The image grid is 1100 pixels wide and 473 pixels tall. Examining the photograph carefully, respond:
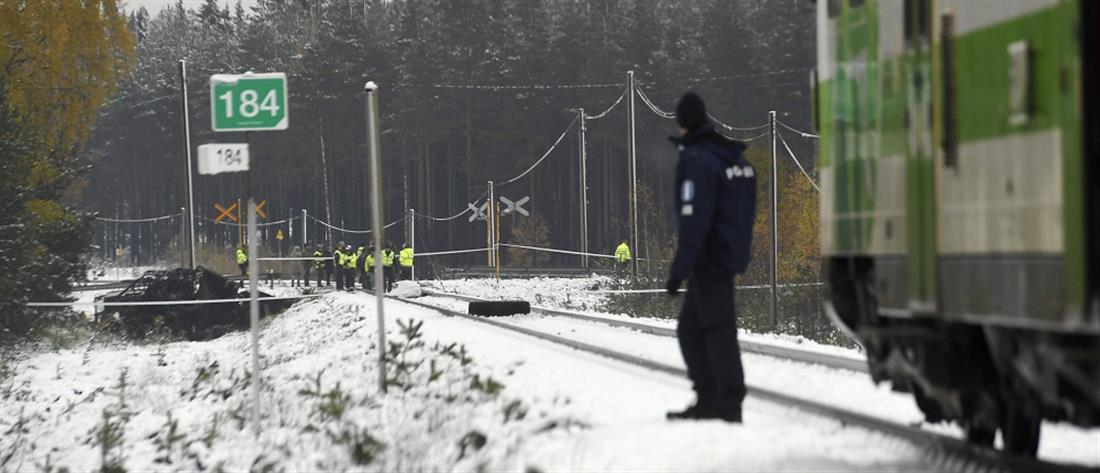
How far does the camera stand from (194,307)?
3797 centimetres

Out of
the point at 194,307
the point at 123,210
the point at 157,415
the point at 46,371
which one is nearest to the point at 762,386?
the point at 157,415

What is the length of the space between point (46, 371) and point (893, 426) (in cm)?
2148

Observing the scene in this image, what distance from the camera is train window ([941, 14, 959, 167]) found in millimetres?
6250

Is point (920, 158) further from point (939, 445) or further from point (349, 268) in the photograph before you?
point (349, 268)

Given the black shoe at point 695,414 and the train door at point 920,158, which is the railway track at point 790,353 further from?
the train door at point 920,158

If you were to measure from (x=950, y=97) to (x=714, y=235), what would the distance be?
231cm

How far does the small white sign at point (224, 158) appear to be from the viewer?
11.7 metres

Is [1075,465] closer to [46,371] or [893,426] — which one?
[893,426]

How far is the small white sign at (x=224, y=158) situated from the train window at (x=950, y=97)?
6.69 meters

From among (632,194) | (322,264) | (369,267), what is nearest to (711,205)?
(632,194)

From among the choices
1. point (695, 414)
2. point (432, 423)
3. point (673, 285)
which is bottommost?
point (432, 423)

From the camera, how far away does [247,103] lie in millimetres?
12180

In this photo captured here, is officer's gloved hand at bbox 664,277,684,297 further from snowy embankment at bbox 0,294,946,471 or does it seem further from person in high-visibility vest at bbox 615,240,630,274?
person in high-visibility vest at bbox 615,240,630,274

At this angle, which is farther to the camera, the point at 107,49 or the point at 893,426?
the point at 107,49
